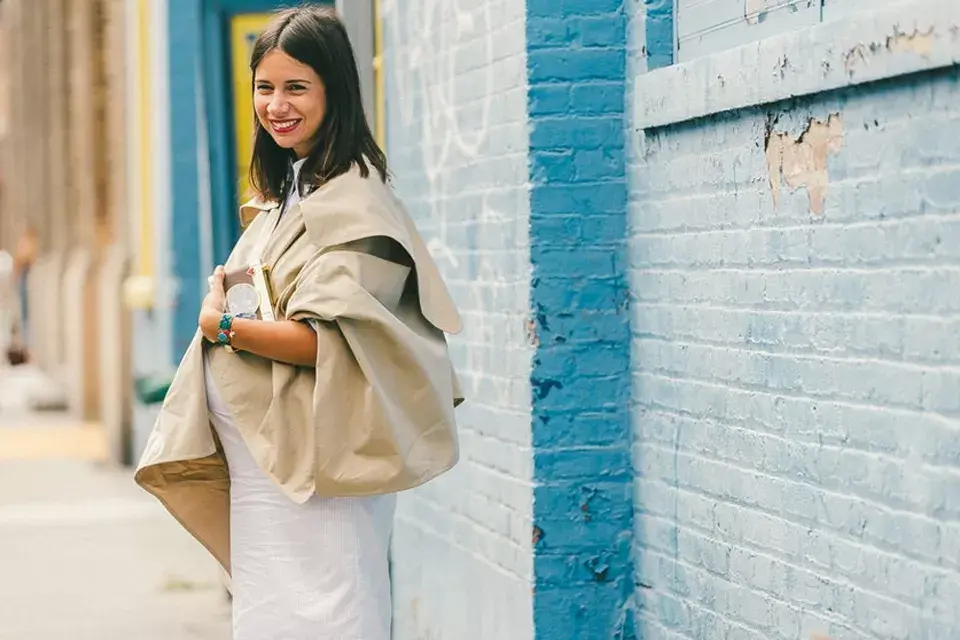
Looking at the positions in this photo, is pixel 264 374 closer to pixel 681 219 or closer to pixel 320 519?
pixel 320 519

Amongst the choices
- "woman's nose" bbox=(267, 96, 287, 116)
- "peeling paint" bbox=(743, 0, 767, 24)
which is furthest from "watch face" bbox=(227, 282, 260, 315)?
"peeling paint" bbox=(743, 0, 767, 24)

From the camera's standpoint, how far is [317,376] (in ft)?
13.6

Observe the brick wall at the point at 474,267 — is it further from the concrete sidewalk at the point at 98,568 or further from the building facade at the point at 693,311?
the concrete sidewalk at the point at 98,568

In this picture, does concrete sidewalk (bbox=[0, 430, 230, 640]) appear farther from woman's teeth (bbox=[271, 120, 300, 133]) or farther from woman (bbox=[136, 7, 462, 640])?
woman's teeth (bbox=[271, 120, 300, 133])

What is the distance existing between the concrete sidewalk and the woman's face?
11.5ft

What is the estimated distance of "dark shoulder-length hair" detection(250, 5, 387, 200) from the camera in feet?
14.1

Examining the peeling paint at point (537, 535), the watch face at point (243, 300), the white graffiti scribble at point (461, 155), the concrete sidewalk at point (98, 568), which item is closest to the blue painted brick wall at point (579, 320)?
the peeling paint at point (537, 535)

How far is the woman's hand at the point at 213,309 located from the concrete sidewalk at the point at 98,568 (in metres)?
3.34

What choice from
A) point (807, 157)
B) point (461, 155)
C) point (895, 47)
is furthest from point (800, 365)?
point (461, 155)

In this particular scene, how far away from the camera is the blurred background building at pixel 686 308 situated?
3916 millimetres

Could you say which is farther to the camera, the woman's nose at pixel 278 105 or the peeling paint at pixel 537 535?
the peeling paint at pixel 537 535

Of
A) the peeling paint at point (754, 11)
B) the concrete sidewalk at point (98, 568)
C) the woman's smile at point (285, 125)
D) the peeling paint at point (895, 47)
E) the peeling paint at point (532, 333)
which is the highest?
the peeling paint at point (754, 11)

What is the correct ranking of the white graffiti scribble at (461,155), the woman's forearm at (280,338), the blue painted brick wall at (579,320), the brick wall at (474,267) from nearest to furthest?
the woman's forearm at (280,338) → the blue painted brick wall at (579,320) → the brick wall at (474,267) → the white graffiti scribble at (461,155)

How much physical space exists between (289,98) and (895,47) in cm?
127
